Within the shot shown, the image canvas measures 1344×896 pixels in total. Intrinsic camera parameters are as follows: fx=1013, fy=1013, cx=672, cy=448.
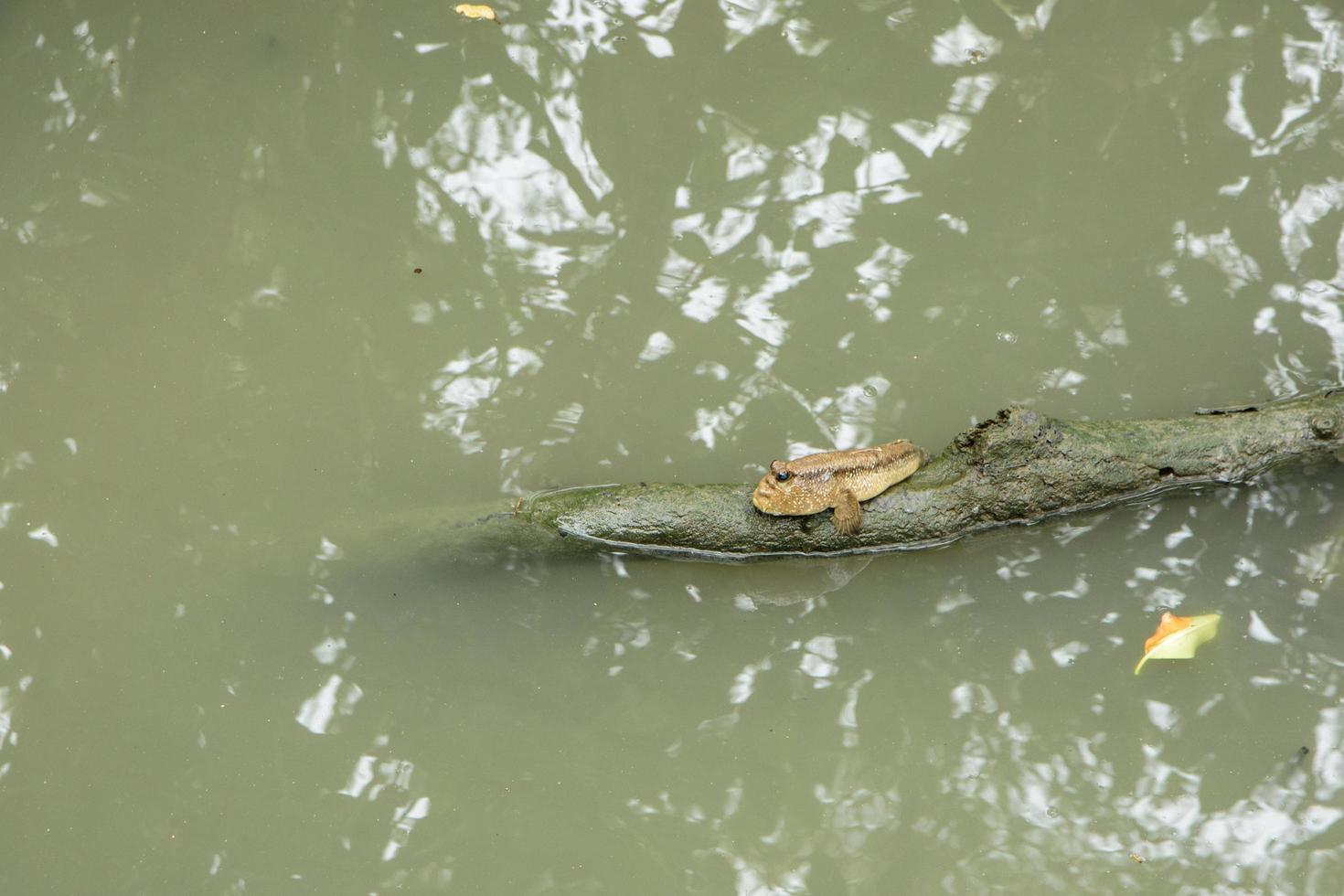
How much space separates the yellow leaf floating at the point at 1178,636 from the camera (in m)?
3.77

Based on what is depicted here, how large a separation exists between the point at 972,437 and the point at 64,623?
146 inches

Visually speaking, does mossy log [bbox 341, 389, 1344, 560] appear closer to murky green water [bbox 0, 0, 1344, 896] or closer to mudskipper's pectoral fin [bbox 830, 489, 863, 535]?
mudskipper's pectoral fin [bbox 830, 489, 863, 535]

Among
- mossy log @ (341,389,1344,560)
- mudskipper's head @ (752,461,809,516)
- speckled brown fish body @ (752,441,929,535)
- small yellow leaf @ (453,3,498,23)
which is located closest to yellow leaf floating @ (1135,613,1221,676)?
mossy log @ (341,389,1344,560)

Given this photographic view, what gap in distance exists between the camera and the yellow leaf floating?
3.77m

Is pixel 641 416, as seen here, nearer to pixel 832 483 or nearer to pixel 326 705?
pixel 832 483

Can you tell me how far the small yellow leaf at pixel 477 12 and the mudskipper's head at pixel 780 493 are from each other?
116 inches

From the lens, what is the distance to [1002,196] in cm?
457

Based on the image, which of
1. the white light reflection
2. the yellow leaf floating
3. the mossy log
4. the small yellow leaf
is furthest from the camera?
the small yellow leaf

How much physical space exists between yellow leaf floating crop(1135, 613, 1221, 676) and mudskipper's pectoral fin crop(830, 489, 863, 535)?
1221 millimetres

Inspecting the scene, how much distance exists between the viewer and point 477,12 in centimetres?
504

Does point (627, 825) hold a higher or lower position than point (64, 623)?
lower

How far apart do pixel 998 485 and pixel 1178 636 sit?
899 mm

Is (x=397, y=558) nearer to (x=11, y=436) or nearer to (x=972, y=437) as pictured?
(x=11, y=436)

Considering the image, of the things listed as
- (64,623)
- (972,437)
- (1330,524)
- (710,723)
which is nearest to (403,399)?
(64,623)
